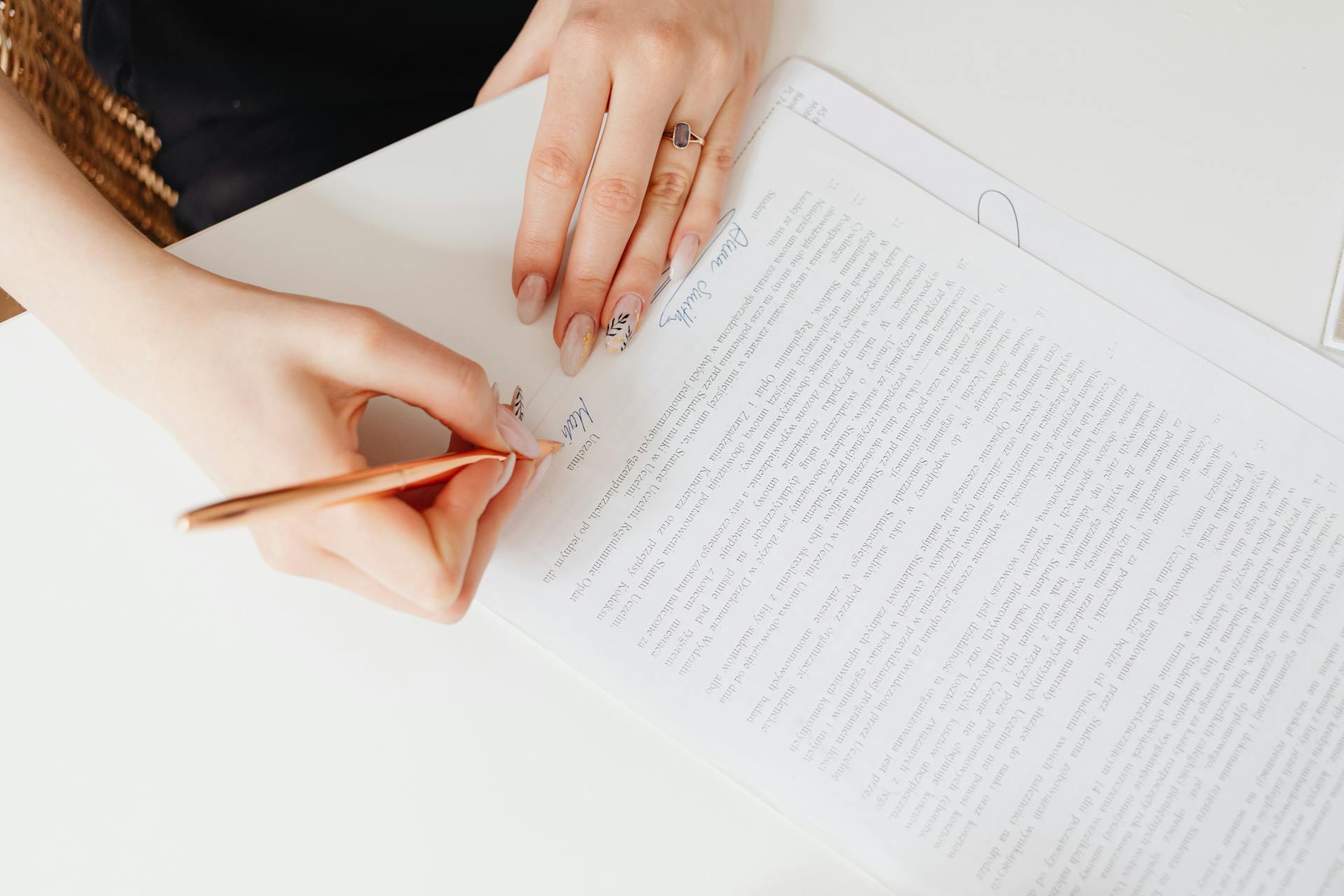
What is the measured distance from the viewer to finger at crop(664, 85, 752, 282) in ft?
1.82

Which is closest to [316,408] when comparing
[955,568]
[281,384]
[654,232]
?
→ [281,384]

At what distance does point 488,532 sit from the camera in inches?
17.5

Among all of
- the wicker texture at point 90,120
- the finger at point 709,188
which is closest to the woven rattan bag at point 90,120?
the wicker texture at point 90,120

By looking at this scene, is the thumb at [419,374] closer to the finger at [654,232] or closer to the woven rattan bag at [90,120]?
the finger at [654,232]

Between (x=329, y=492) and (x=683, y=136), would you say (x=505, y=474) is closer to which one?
(x=329, y=492)

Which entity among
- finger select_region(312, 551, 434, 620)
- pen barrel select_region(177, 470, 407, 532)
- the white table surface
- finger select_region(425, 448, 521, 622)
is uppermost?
finger select_region(425, 448, 521, 622)

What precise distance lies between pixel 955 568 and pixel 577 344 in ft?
0.87

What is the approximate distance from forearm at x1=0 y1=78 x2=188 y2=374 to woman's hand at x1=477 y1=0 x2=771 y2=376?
0.21 m

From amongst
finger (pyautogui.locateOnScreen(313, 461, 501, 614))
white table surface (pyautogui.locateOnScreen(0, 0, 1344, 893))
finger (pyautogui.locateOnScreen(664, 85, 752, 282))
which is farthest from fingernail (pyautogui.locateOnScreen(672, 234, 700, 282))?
finger (pyautogui.locateOnScreen(313, 461, 501, 614))

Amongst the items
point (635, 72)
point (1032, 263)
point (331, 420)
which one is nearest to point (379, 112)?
point (635, 72)

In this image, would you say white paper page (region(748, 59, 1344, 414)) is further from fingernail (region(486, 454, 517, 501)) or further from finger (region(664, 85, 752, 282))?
fingernail (region(486, 454, 517, 501))

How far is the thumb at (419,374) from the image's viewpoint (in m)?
0.41
